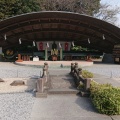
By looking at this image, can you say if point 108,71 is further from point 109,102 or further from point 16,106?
point 16,106

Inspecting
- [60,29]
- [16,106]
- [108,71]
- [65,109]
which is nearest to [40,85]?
[16,106]

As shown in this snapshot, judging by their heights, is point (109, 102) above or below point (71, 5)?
below

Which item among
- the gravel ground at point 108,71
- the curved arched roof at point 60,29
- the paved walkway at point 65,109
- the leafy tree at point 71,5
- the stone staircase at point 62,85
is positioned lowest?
the paved walkway at point 65,109

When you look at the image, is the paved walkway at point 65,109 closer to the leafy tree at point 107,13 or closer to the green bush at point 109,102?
the green bush at point 109,102

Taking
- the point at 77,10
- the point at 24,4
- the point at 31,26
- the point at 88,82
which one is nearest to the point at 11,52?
the point at 31,26

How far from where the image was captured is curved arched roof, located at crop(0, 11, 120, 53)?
20.3 metres

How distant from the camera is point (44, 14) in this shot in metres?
19.9

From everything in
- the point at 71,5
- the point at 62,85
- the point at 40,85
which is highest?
the point at 71,5

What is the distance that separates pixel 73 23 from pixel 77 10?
44.5 feet

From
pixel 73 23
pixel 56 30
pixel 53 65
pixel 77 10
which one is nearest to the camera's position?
pixel 53 65

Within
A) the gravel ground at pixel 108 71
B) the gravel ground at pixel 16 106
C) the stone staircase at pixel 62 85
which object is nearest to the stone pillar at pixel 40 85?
the gravel ground at pixel 16 106

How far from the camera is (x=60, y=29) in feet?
85.3

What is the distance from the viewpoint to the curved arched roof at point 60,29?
66.6ft

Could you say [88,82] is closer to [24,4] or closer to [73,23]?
[73,23]
